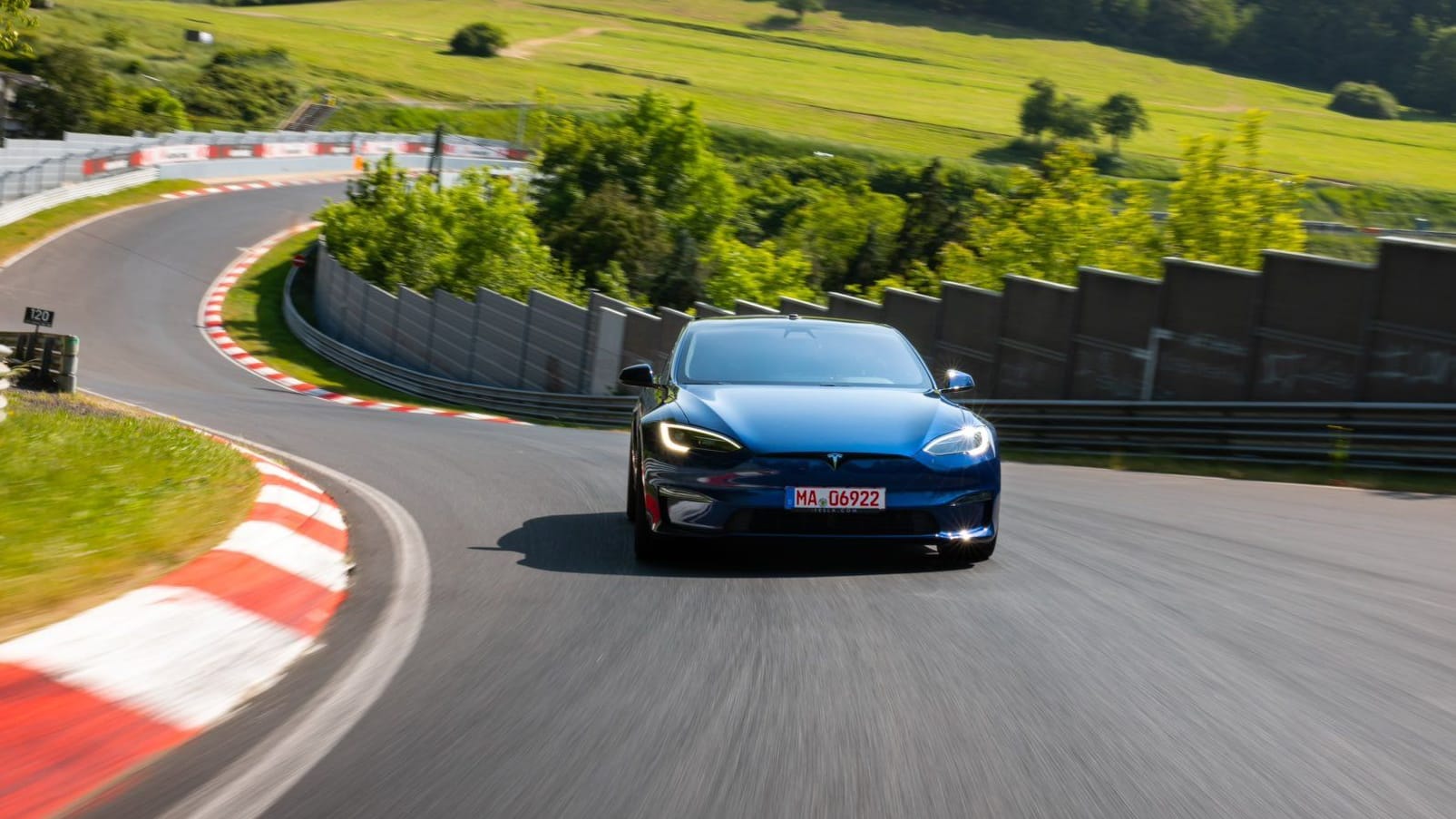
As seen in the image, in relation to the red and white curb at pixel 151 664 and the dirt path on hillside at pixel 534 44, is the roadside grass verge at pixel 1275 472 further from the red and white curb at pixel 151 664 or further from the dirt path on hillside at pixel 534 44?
the dirt path on hillside at pixel 534 44

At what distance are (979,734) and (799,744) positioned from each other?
1.99 feet

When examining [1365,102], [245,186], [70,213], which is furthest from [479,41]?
[70,213]

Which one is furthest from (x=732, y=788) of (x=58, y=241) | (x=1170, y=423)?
(x=58, y=241)

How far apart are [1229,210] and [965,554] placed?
4035 centimetres

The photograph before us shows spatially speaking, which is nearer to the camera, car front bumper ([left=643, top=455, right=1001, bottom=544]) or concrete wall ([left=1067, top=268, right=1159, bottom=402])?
car front bumper ([left=643, top=455, right=1001, bottom=544])

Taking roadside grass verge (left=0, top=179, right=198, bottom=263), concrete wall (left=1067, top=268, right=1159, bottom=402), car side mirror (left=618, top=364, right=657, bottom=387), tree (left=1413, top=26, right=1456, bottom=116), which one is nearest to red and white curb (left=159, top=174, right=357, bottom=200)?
roadside grass verge (left=0, top=179, right=198, bottom=263)

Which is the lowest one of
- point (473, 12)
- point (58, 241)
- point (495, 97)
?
point (58, 241)

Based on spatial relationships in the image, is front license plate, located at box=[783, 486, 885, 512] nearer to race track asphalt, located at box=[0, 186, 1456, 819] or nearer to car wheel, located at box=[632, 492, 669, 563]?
race track asphalt, located at box=[0, 186, 1456, 819]

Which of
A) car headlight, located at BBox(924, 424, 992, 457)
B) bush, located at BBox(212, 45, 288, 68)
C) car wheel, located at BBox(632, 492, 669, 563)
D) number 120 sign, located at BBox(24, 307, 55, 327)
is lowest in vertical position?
number 120 sign, located at BBox(24, 307, 55, 327)

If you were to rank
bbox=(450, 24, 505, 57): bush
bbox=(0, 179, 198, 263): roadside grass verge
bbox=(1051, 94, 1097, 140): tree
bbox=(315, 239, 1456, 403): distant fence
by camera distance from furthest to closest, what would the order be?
bbox=(450, 24, 505, 57): bush → bbox=(1051, 94, 1097, 140): tree → bbox=(0, 179, 198, 263): roadside grass verge → bbox=(315, 239, 1456, 403): distant fence

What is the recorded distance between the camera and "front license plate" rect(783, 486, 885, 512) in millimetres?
7539

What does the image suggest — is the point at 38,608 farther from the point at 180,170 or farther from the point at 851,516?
the point at 180,170

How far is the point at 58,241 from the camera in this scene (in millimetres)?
52094

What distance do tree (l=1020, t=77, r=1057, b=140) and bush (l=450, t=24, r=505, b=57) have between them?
51138mm
